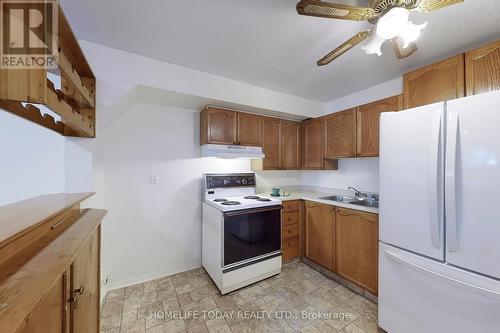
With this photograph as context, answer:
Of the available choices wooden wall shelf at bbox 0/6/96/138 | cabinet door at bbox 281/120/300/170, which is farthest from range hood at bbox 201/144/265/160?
wooden wall shelf at bbox 0/6/96/138

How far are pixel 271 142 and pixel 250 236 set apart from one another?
1349 millimetres

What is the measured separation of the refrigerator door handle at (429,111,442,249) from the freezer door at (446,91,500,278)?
5cm

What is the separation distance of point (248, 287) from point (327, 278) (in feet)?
3.15

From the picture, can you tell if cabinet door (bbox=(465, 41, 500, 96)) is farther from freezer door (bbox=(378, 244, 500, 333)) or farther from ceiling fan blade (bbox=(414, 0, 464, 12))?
freezer door (bbox=(378, 244, 500, 333))

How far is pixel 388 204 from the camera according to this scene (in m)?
1.57

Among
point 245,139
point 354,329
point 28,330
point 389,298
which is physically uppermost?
point 245,139

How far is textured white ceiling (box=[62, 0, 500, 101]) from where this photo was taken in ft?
4.25

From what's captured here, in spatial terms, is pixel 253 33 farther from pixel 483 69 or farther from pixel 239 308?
pixel 239 308

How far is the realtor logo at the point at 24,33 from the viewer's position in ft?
2.06

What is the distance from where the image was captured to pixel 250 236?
2258mm

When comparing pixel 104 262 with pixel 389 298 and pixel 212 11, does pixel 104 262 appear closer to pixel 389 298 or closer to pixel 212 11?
pixel 212 11

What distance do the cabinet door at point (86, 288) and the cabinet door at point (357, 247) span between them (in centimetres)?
222

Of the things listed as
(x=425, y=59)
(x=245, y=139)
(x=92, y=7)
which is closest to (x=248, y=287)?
(x=245, y=139)

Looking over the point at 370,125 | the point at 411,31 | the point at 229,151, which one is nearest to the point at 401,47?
the point at 411,31
